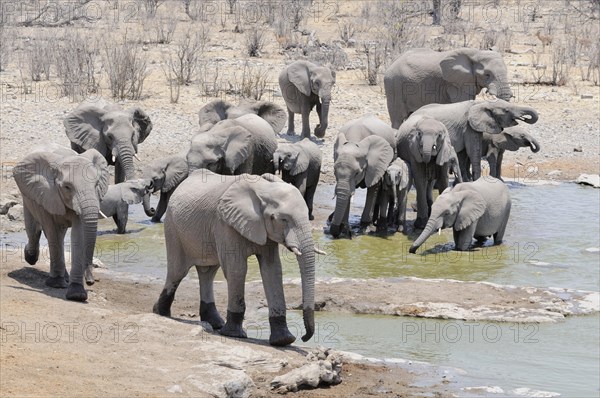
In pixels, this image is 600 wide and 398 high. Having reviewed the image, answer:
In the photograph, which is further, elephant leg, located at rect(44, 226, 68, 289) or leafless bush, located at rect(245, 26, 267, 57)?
leafless bush, located at rect(245, 26, 267, 57)

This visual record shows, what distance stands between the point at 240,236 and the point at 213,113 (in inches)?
350

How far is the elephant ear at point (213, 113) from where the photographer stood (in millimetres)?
18425

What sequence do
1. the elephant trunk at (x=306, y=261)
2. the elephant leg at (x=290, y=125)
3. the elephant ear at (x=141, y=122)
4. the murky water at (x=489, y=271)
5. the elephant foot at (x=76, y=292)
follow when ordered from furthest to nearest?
the elephant leg at (x=290, y=125) < the elephant ear at (x=141, y=122) < the elephant foot at (x=76, y=292) < the murky water at (x=489, y=271) < the elephant trunk at (x=306, y=261)

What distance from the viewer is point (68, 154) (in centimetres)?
1113

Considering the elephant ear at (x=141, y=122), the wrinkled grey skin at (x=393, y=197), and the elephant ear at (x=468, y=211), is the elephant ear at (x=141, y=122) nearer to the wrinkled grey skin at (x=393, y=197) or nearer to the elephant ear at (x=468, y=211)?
the wrinkled grey skin at (x=393, y=197)

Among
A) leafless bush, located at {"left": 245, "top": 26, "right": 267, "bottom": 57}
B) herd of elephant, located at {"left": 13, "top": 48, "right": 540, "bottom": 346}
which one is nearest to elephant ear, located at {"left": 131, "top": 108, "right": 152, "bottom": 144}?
herd of elephant, located at {"left": 13, "top": 48, "right": 540, "bottom": 346}

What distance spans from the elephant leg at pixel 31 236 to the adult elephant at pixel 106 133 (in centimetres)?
439

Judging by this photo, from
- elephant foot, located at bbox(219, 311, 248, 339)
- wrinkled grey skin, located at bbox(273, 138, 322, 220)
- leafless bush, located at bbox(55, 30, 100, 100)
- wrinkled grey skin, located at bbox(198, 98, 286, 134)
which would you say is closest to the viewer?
A: elephant foot, located at bbox(219, 311, 248, 339)

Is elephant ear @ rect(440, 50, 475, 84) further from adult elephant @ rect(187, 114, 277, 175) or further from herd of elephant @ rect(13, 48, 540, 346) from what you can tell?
adult elephant @ rect(187, 114, 277, 175)

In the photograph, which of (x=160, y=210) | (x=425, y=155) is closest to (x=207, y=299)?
(x=160, y=210)

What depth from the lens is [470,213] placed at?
14.7 metres

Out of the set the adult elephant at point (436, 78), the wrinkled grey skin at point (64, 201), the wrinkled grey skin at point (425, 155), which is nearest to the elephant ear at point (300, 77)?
the adult elephant at point (436, 78)

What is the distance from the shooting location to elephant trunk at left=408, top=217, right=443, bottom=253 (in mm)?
14539

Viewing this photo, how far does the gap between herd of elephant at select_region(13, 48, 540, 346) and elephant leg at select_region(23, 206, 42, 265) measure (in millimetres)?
14
